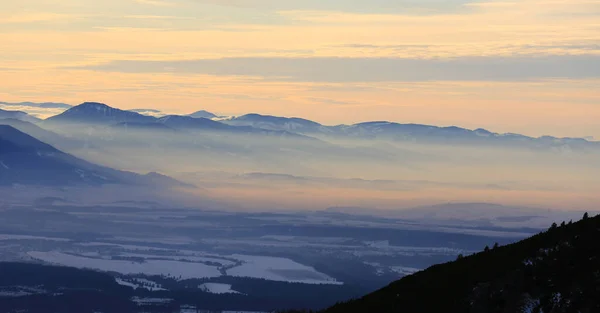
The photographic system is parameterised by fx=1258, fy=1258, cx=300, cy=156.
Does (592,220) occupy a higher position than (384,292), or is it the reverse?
(592,220)

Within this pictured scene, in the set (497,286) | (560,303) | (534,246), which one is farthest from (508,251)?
(560,303)

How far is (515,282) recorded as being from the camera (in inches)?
1190

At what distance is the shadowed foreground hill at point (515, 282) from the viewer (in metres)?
28.7

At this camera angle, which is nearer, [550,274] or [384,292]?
[550,274]

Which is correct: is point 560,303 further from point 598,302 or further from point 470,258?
point 470,258

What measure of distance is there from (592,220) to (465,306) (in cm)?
512

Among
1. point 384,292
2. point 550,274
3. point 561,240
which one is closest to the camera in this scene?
point 550,274

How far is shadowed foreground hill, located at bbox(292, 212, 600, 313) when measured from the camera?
28.7 metres

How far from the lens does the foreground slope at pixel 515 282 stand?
28.7m

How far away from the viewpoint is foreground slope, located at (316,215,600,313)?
28.7 metres

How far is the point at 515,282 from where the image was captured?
30219mm

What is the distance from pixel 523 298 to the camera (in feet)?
95.8

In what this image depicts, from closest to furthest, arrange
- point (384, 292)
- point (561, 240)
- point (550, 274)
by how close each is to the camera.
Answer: point (550, 274), point (561, 240), point (384, 292)

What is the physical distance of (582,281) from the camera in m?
28.8
